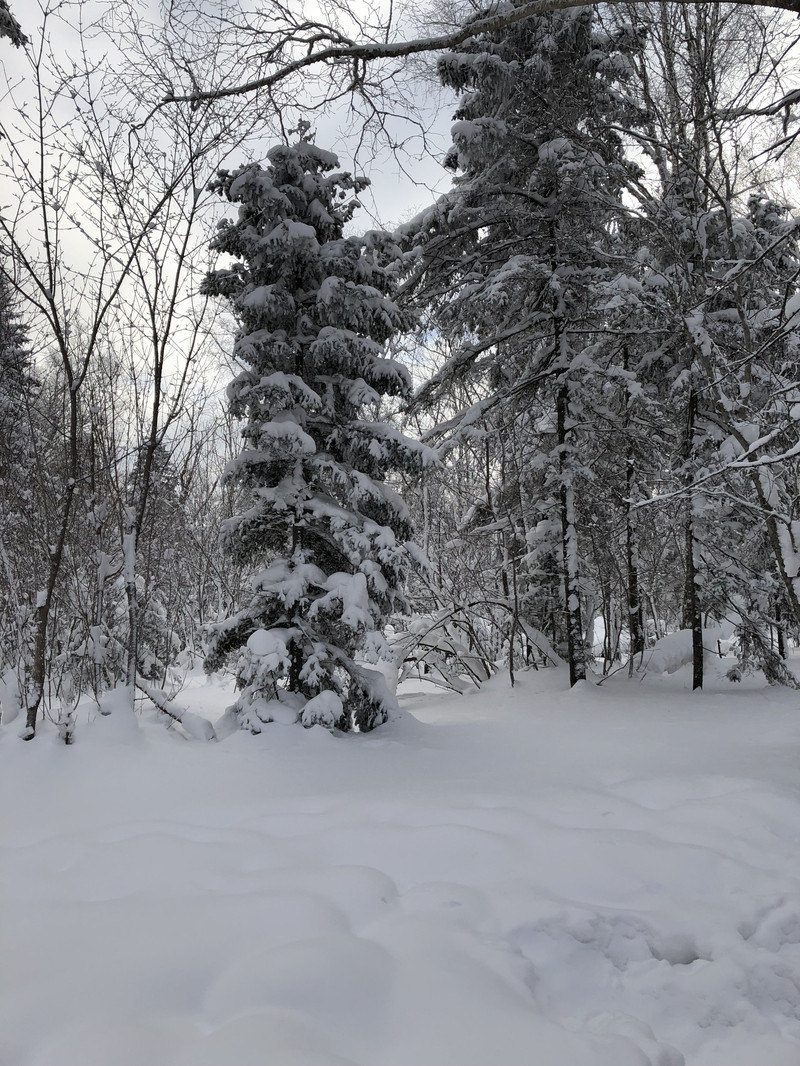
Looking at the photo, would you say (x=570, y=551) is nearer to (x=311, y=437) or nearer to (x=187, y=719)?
(x=311, y=437)

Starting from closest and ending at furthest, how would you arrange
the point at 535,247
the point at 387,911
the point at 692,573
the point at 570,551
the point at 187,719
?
the point at 387,911 < the point at 187,719 < the point at 570,551 < the point at 692,573 < the point at 535,247

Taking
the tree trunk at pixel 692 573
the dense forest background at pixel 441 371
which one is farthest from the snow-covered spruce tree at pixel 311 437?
the tree trunk at pixel 692 573

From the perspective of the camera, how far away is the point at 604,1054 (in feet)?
5.72

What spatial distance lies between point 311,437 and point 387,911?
15.0 ft

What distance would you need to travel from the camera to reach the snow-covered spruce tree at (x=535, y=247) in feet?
25.8

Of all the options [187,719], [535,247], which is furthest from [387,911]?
[535,247]

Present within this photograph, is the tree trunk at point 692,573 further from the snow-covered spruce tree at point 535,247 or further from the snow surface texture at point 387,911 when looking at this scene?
the snow surface texture at point 387,911

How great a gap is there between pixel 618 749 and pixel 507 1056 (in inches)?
168

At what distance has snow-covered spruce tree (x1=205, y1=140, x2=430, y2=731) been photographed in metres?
5.97

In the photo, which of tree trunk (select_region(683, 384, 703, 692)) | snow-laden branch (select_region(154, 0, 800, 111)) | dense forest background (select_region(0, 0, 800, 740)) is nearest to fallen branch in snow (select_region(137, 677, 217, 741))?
dense forest background (select_region(0, 0, 800, 740))

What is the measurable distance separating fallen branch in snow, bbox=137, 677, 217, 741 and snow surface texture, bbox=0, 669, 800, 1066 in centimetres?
59

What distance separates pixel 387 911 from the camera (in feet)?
8.02

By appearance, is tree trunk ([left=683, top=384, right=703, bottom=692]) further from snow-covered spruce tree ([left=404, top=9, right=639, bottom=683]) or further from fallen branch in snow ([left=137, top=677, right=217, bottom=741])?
fallen branch in snow ([left=137, top=677, right=217, bottom=741])

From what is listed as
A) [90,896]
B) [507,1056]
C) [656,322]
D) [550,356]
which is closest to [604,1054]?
[507,1056]
